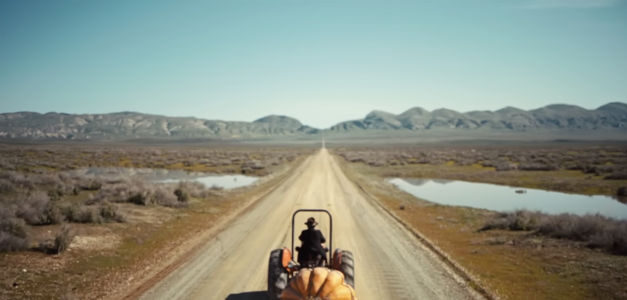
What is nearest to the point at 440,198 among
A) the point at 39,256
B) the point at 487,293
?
the point at 487,293

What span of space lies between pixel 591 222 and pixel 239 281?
13.9 meters

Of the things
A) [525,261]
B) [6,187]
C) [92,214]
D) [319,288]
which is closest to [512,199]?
[525,261]

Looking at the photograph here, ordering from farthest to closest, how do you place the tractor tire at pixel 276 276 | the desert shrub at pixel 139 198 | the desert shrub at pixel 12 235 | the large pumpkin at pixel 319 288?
the desert shrub at pixel 139 198 < the desert shrub at pixel 12 235 < the tractor tire at pixel 276 276 < the large pumpkin at pixel 319 288

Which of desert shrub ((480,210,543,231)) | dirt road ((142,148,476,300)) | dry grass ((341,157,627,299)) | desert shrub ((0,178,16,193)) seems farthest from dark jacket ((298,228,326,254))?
desert shrub ((0,178,16,193))

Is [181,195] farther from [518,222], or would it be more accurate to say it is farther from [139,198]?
[518,222]

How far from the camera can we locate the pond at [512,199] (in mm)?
24562

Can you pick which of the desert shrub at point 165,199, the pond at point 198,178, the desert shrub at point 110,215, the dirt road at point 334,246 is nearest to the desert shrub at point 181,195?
the desert shrub at point 165,199

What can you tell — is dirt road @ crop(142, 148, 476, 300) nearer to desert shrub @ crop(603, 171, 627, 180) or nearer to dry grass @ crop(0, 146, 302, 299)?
dry grass @ crop(0, 146, 302, 299)

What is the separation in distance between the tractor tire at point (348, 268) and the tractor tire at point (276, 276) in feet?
4.30

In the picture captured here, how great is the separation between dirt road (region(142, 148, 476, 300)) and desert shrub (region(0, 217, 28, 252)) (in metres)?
5.64

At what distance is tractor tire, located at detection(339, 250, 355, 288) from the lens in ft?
25.6

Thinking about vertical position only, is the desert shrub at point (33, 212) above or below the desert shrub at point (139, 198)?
above

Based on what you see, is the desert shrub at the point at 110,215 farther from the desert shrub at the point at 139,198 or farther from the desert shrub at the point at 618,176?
the desert shrub at the point at 618,176

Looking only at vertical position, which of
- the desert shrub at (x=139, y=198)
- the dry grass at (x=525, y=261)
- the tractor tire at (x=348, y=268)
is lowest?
the dry grass at (x=525, y=261)
